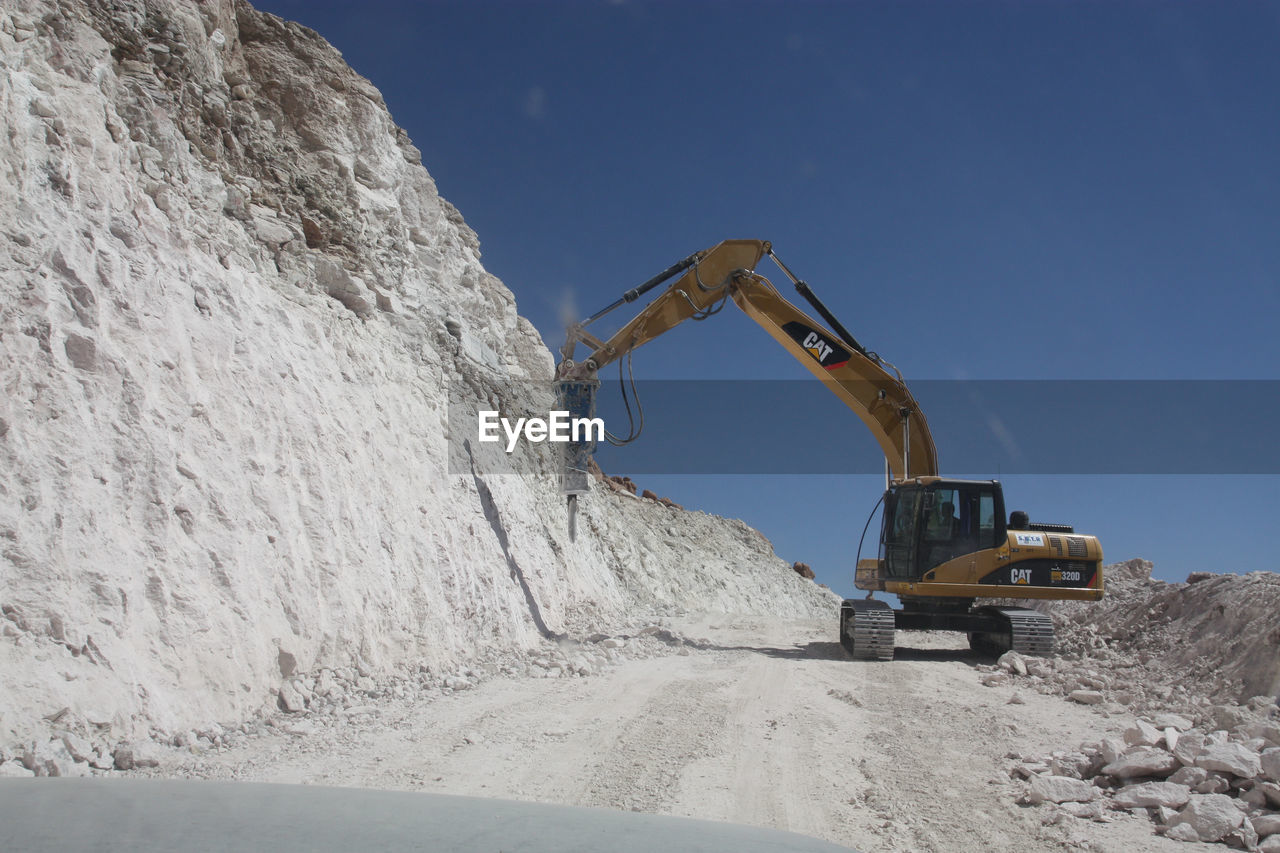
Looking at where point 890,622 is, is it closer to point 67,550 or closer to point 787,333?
point 787,333

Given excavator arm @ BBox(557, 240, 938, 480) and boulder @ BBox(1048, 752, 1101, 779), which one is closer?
boulder @ BBox(1048, 752, 1101, 779)

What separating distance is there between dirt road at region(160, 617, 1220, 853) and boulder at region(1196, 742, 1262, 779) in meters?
0.65

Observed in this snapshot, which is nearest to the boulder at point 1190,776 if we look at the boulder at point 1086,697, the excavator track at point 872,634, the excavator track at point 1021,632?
the boulder at point 1086,697

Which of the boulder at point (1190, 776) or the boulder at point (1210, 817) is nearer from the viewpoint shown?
the boulder at point (1210, 817)

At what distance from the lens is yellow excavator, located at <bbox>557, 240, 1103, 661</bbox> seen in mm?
13141

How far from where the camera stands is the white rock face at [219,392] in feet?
20.1

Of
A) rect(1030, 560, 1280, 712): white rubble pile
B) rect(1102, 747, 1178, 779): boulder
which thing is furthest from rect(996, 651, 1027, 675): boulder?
rect(1102, 747, 1178, 779): boulder

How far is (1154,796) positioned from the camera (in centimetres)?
512

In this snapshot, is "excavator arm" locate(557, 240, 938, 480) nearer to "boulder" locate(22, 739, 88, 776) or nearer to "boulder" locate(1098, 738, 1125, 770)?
"boulder" locate(1098, 738, 1125, 770)

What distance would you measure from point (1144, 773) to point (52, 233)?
31.7ft

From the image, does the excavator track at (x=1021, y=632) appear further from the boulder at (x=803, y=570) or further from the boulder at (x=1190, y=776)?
the boulder at (x=803, y=570)

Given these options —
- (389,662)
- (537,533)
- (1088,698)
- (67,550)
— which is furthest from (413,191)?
(1088,698)

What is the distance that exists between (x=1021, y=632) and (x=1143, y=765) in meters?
7.95

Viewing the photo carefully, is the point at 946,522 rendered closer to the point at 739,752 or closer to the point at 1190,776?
the point at 739,752
